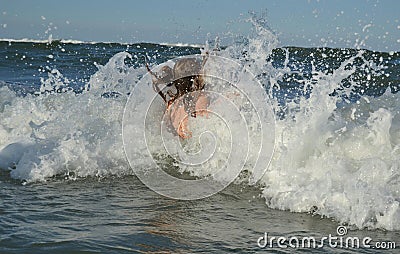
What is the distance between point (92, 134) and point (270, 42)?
242 cm

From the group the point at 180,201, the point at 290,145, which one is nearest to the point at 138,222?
the point at 180,201

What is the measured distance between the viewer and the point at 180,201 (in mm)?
4547

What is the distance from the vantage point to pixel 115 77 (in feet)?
23.9

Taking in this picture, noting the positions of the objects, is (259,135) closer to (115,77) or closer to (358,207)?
(358,207)

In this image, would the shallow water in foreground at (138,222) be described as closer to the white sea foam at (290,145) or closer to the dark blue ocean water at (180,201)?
the dark blue ocean water at (180,201)

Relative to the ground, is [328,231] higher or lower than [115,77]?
lower

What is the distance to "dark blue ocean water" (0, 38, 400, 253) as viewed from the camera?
366 centimetres

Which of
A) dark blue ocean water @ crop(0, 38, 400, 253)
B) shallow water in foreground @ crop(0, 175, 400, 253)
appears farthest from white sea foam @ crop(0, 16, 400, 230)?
shallow water in foreground @ crop(0, 175, 400, 253)

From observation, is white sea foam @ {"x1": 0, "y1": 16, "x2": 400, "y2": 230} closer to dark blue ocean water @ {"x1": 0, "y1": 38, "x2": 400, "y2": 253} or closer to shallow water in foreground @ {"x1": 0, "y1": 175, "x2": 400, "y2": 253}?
dark blue ocean water @ {"x1": 0, "y1": 38, "x2": 400, "y2": 253}

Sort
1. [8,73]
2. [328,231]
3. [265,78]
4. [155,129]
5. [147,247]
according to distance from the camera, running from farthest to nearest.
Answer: [8,73] < [265,78] < [155,129] < [328,231] < [147,247]

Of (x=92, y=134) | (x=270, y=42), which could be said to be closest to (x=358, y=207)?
(x=270, y=42)

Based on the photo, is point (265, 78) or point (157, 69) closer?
point (157, 69)

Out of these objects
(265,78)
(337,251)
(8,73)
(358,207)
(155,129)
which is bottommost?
(337,251)

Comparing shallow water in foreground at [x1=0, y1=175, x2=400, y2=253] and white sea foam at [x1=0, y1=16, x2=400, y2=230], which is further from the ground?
white sea foam at [x1=0, y1=16, x2=400, y2=230]
